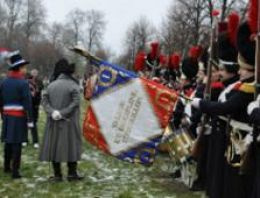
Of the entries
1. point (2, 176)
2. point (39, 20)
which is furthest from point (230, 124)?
Answer: point (39, 20)

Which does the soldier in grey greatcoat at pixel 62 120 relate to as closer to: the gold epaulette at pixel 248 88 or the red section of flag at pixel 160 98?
the red section of flag at pixel 160 98

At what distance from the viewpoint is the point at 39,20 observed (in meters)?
70.9

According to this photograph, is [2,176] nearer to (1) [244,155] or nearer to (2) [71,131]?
(2) [71,131]

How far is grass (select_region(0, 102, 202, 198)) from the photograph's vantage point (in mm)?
7406

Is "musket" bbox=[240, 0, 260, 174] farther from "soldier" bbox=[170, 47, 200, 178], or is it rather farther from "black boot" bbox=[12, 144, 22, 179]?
"black boot" bbox=[12, 144, 22, 179]

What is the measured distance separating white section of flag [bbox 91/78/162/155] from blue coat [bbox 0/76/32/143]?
123 cm

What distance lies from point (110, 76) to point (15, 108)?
1.58m

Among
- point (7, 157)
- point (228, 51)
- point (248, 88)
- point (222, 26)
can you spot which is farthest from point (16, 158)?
point (248, 88)

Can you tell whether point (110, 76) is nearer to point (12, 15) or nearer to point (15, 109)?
point (15, 109)

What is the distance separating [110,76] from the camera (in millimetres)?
7684

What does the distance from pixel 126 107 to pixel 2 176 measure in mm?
2266

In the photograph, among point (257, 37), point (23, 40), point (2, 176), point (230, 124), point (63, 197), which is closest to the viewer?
point (257, 37)

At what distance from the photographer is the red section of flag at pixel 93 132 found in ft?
25.5

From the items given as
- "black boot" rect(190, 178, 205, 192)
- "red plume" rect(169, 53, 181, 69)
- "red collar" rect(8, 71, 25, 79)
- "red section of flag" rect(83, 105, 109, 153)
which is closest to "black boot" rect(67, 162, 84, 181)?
"red section of flag" rect(83, 105, 109, 153)
